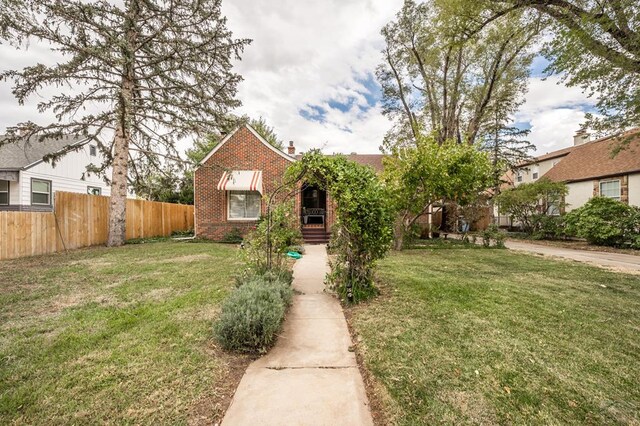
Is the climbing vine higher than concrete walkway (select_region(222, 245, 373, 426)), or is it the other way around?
the climbing vine

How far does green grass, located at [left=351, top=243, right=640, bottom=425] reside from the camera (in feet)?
7.80

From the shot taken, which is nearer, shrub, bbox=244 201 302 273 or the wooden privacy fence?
shrub, bbox=244 201 302 273

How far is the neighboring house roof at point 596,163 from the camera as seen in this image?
52.8 ft

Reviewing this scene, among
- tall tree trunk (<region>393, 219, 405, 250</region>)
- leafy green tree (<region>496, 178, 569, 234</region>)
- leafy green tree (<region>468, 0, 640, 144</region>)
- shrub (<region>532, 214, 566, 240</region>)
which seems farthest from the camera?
leafy green tree (<region>496, 178, 569, 234</region>)

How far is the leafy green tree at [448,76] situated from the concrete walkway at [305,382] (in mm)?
14362

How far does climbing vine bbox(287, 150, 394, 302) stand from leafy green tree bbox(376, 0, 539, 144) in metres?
12.1

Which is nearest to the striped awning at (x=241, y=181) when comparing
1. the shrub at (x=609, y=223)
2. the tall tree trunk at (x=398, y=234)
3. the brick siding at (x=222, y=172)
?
the brick siding at (x=222, y=172)

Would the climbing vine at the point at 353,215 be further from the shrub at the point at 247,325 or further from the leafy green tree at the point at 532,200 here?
the leafy green tree at the point at 532,200

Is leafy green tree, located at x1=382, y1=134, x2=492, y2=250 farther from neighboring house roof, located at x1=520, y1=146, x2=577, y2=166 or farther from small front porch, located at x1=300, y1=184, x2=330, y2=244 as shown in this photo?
neighboring house roof, located at x1=520, y1=146, x2=577, y2=166

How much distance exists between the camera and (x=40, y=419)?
7.16 ft

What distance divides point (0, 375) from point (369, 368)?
3690 millimetres

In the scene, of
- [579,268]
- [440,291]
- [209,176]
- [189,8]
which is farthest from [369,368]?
[189,8]


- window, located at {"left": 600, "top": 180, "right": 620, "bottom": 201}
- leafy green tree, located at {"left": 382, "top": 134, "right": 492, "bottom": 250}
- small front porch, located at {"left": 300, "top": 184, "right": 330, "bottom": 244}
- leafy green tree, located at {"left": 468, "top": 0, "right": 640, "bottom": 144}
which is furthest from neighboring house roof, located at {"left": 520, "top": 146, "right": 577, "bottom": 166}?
small front porch, located at {"left": 300, "top": 184, "right": 330, "bottom": 244}

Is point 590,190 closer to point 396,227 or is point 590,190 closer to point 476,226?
point 476,226
